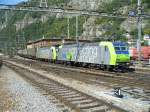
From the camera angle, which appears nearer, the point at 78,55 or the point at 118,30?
the point at 78,55

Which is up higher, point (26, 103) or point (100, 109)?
point (100, 109)

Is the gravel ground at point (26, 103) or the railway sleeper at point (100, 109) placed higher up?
the railway sleeper at point (100, 109)

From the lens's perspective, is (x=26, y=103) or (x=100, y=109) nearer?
(x=100, y=109)

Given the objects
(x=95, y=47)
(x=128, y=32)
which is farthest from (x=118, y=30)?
(x=95, y=47)

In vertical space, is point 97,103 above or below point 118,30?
below

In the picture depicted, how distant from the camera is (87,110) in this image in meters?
11.8

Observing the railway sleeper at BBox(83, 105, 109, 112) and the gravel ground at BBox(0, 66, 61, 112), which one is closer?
the railway sleeper at BBox(83, 105, 109, 112)

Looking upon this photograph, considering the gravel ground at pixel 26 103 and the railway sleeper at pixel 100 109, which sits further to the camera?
the gravel ground at pixel 26 103

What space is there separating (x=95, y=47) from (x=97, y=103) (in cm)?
2512

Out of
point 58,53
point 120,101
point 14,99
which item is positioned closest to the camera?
point 120,101

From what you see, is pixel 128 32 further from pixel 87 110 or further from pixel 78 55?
pixel 87 110

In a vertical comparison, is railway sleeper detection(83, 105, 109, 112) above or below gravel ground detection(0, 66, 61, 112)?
above

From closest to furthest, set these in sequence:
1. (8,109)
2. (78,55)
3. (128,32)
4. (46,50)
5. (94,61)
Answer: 1. (8,109)
2. (94,61)
3. (78,55)
4. (46,50)
5. (128,32)

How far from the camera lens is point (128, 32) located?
97.9m
